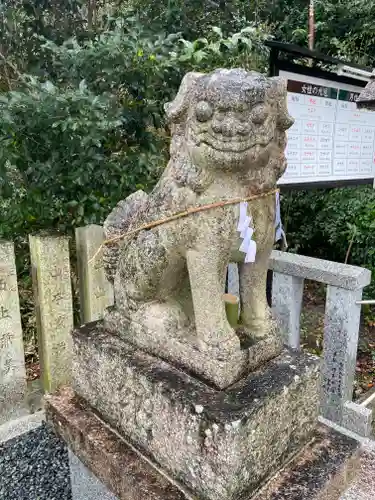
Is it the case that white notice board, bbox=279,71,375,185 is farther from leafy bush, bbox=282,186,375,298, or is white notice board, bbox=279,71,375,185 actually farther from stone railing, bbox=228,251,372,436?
leafy bush, bbox=282,186,375,298

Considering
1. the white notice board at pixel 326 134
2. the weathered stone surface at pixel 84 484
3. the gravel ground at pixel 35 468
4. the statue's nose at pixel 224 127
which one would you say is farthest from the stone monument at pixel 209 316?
the white notice board at pixel 326 134

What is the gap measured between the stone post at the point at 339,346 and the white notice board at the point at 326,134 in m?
0.73

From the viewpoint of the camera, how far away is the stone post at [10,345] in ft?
6.34

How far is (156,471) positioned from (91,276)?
113 cm

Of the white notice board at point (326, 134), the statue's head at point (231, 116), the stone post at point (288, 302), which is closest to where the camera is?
the statue's head at point (231, 116)

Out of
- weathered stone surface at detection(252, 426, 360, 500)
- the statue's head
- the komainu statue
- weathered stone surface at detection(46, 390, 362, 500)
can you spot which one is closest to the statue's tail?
the komainu statue

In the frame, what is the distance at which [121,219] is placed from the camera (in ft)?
4.83

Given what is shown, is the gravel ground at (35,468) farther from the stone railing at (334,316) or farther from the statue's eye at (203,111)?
the statue's eye at (203,111)

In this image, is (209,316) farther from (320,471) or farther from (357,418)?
(357,418)

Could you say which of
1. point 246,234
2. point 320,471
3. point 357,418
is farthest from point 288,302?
point 246,234

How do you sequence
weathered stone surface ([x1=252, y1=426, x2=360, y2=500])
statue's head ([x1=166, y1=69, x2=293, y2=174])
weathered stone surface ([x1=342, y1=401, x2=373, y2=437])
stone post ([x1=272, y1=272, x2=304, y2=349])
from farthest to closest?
stone post ([x1=272, y1=272, x2=304, y2=349])
weathered stone surface ([x1=342, y1=401, x2=373, y2=437])
weathered stone surface ([x1=252, y1=426, x2=360, y2=500])
statue's head ([x1=166, y1=69, x2=293, y2=174])

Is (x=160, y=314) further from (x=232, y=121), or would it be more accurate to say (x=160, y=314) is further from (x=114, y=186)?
(x=114, y=186)

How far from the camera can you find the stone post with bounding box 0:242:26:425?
1933 mm

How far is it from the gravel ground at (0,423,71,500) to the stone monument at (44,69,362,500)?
0.63 metres
